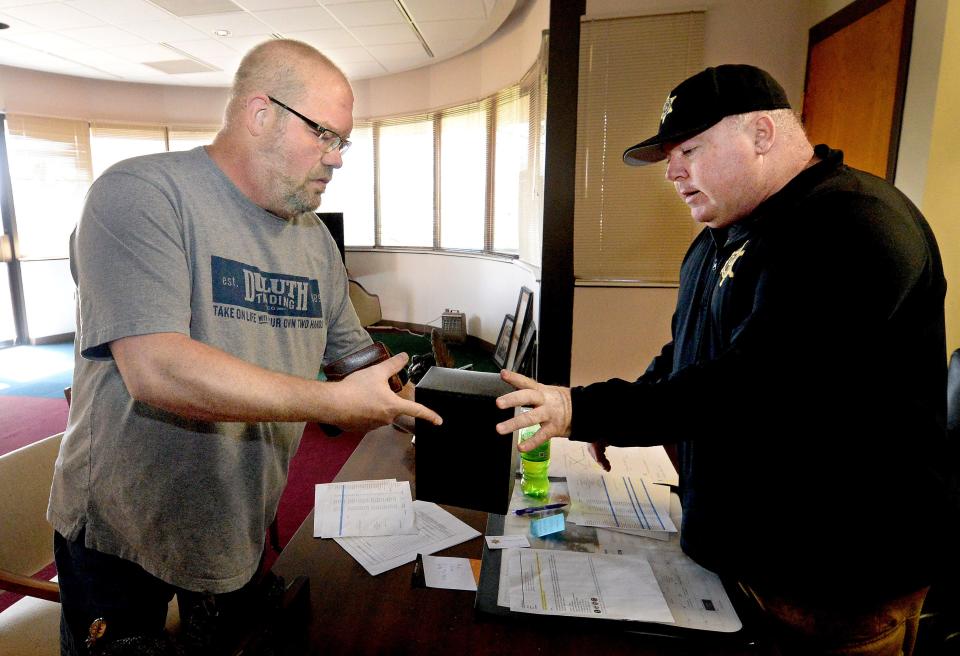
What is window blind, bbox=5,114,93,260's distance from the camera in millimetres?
6277

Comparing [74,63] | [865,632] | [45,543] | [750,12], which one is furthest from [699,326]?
[74,63]

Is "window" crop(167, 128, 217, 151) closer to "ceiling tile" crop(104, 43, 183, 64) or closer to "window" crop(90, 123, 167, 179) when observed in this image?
"window" crop(90, 123, 167, 179)

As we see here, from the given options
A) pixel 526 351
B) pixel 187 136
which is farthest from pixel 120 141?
pixel 526 351

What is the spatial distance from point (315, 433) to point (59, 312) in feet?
15.7

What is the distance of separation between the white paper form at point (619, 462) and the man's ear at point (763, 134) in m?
0.74

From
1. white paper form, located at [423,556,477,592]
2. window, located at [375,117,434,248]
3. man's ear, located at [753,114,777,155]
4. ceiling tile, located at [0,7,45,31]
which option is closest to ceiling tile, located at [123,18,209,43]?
ceiling tile, located at [0,7,45,31]

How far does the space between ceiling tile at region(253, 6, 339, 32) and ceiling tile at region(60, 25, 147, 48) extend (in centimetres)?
136

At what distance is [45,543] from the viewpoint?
5.26 feet

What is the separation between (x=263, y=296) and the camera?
3.73 feet

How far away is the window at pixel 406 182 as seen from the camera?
673cm

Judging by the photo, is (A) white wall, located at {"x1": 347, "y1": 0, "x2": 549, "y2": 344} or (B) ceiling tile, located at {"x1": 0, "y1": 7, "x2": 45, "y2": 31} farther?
(A) white wall, located at {"x1": 347, "y1": 0, "x2": 549, "y2": 344}

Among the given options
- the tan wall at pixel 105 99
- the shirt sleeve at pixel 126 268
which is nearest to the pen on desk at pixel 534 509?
the shirt sleeve at pixel 126 268

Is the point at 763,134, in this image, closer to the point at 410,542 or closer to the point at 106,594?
the point at 410,542

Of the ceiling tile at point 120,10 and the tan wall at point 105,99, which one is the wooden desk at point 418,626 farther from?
the tan wall at point 105,99
